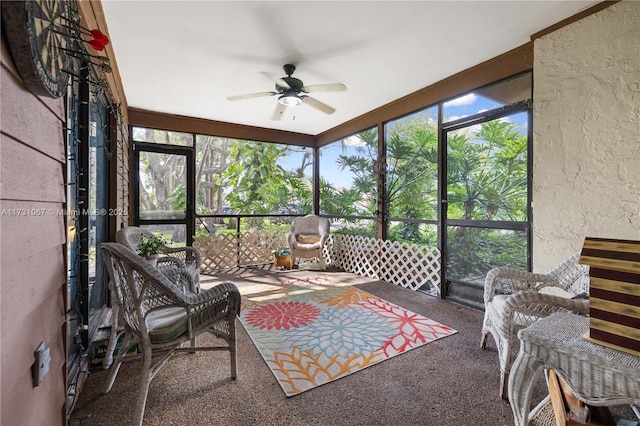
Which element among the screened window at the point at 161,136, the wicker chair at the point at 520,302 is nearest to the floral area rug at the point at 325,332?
the wicker chair at the point at 520,302

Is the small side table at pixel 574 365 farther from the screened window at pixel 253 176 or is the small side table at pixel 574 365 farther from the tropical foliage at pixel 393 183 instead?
the screened window at pixel 253 176

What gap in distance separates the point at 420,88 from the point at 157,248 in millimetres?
3569

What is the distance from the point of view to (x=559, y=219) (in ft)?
7.20

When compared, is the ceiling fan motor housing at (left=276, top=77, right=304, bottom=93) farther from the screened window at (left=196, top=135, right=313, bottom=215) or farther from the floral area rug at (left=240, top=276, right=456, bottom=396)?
the screened window at (left=196, top=135, right=313, bottom=215)

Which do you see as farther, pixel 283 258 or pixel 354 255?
pixel 283 258

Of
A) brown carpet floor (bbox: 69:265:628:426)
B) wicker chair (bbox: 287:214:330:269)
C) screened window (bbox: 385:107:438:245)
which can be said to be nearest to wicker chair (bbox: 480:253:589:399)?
brown carpet floor (bbox: 69:265:628:426)

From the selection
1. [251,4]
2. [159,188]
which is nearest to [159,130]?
[159,188]

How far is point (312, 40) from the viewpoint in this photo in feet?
7.87

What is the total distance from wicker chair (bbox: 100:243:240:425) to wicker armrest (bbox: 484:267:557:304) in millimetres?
1746

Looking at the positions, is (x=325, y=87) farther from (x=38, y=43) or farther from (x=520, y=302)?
(x=520, y=302)

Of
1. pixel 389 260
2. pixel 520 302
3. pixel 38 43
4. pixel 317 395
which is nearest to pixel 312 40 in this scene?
pixel 38 43

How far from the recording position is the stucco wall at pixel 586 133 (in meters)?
1.84

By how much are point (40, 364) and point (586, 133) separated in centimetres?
339

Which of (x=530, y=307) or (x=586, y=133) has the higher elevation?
(x=586, y=133)
